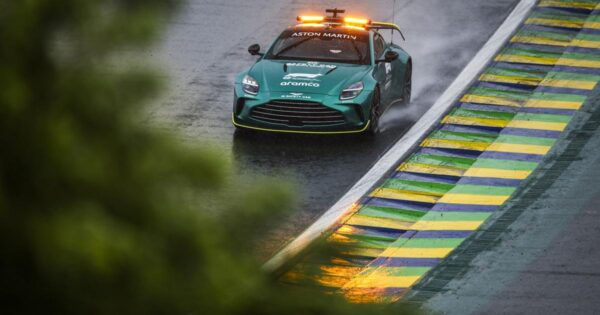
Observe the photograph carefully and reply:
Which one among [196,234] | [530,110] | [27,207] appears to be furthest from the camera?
[530,110]

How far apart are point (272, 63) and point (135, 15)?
16.0m

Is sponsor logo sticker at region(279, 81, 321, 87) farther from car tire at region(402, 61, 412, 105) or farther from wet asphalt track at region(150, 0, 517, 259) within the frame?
car tire at region(402, 61, 412, 105)

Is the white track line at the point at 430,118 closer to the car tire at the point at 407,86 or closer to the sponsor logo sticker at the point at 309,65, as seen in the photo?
the car tire at the point at 407,86

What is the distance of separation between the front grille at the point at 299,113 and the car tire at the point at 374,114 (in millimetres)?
561

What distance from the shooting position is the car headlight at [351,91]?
666 inches

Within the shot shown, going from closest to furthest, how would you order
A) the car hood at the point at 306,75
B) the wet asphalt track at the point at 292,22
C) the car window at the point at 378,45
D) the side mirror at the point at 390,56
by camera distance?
1. the wet asphalt track at the point at 292,22
2. the car hood at the point at 306,75
3. the side mirror at the point at 390,56
4. the car window at the point at 378,45

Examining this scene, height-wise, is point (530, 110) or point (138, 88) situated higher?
point (138, 88)

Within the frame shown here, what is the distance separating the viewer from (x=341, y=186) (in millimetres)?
15125

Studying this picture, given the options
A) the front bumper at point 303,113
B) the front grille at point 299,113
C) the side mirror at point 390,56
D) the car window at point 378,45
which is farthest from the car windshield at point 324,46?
the front grille at point 299,113

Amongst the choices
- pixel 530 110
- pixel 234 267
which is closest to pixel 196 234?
pixel 234 267

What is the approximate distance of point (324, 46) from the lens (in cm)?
1805

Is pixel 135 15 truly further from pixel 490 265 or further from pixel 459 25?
pixel 459 25

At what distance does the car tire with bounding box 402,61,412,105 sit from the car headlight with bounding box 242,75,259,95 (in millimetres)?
2972

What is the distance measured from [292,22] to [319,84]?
7901 mm
